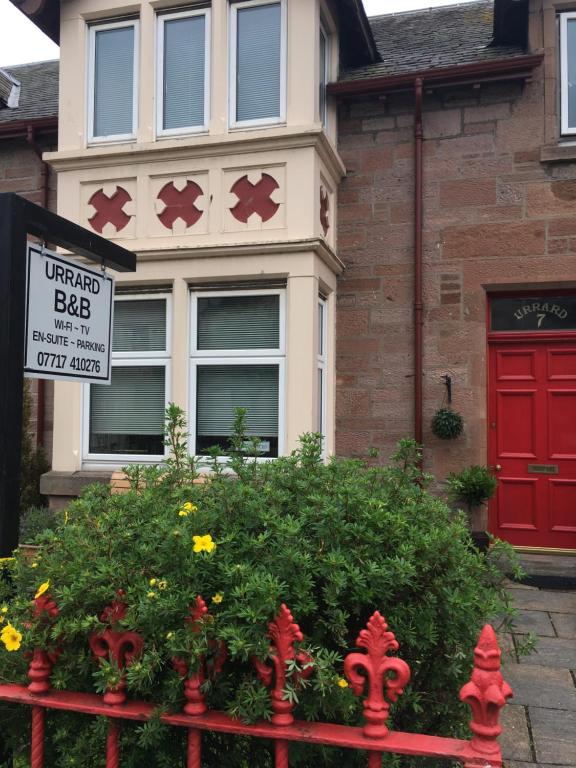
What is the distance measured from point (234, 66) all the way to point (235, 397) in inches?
132

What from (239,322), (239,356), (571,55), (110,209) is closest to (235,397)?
(239,356)

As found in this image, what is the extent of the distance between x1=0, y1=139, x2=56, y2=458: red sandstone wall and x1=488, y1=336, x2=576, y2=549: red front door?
16.9 feet

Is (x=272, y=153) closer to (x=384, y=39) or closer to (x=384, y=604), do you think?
(x=384, y=39)

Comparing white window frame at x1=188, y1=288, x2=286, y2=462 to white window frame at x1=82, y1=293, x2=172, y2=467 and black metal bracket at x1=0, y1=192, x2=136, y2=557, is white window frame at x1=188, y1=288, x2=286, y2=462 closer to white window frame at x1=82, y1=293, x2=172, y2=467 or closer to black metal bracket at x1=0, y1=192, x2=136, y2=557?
white window frame at x1=82, y1=293, x2=172, y2=467

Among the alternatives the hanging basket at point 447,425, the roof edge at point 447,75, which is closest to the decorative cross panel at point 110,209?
the roof edge at point 447,75

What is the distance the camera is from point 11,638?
75.2 inches

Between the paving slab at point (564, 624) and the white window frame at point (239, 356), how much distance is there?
2.73 meters

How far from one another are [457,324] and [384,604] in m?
4.95

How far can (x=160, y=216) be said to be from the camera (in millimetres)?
6520

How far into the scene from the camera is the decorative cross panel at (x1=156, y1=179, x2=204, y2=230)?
6449mm

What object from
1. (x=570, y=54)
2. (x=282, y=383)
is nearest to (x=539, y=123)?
(x=570, y=54)

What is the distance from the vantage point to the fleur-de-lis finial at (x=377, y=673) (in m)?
1.64

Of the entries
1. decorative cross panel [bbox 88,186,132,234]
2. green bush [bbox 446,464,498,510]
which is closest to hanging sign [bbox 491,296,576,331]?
Result: green bush [bbox 446,464,498,510]

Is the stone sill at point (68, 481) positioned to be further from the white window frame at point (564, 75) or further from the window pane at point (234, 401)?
the white window frame at point (564, 75)
